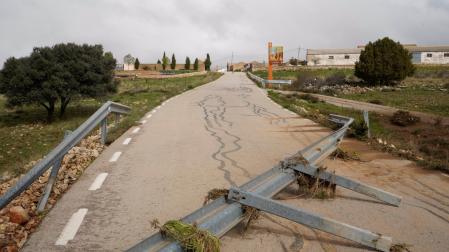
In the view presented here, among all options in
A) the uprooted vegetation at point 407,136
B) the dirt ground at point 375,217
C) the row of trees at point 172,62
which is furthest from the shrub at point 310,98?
the row of trees at point 172,62

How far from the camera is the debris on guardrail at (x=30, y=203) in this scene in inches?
187

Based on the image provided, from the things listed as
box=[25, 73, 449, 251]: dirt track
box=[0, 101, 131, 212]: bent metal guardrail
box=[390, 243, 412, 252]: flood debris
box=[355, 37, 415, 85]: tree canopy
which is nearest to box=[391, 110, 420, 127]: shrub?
box=[25, 73, 449, 251]: dirt track

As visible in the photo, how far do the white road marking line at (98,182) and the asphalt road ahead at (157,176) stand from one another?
0.05 ft

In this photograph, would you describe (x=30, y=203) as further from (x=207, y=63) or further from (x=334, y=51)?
(x=207, y=63)

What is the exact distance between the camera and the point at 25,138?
22.0m

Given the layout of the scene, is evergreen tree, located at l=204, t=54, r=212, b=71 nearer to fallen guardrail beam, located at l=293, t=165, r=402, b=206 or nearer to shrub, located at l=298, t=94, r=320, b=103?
shrub, located at l=298, t=94, r=320, b=103

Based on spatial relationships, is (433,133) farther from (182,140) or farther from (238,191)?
(238,191)

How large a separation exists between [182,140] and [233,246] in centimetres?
655

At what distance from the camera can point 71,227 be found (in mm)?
4926

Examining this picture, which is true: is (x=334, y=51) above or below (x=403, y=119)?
above

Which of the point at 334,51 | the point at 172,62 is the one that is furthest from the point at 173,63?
the point at 334,51

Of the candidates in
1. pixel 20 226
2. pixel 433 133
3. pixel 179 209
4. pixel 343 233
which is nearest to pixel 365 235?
pixel 343 233

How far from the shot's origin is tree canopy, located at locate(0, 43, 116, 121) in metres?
30.8

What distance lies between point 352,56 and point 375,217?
101m
